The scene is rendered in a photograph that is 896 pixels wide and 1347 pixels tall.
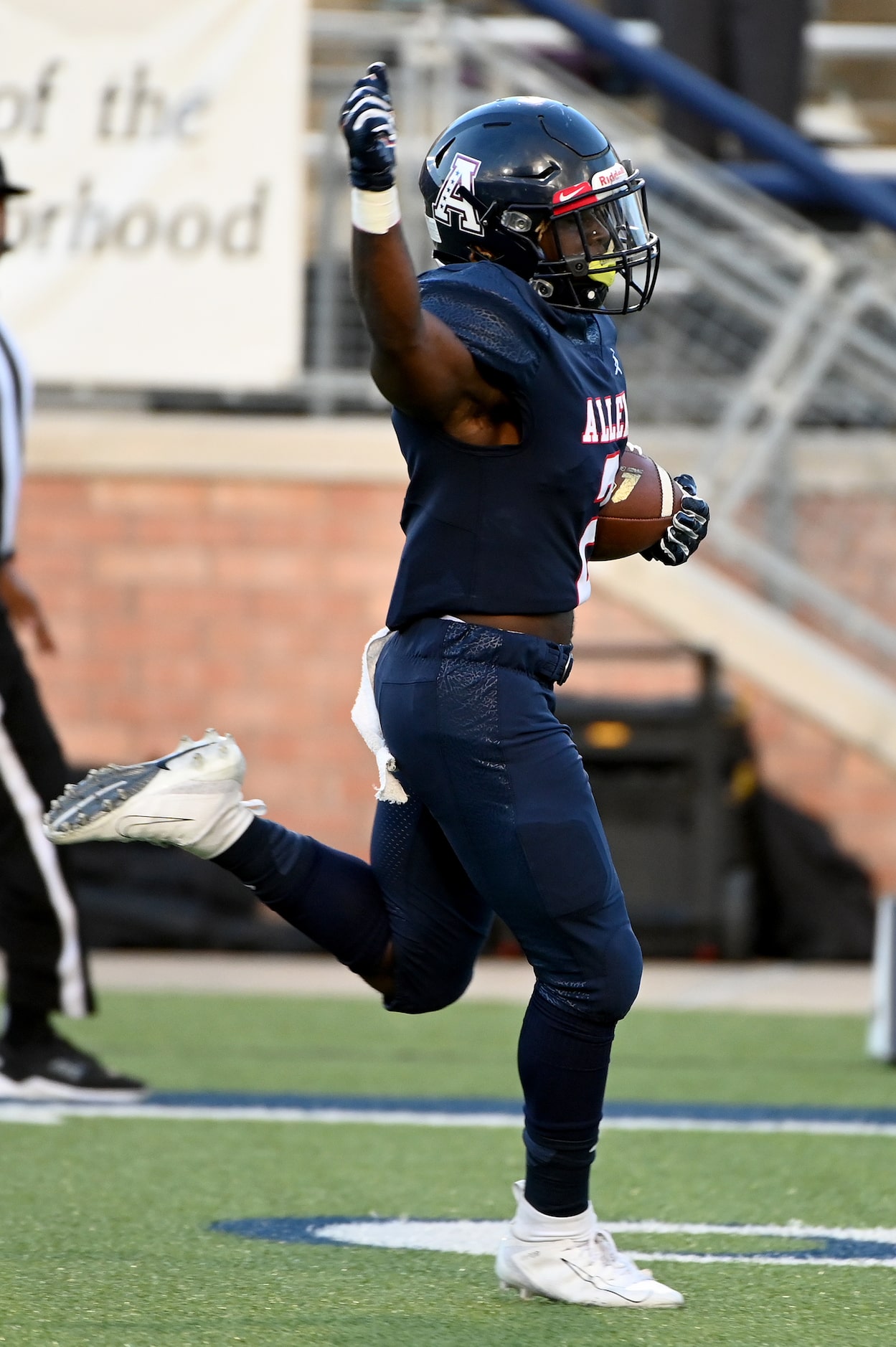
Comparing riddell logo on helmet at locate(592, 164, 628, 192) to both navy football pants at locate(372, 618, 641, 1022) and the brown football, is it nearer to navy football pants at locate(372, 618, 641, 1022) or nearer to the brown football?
the brown football

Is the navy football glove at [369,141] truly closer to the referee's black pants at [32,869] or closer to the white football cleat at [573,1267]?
the white football cleat at [573,1267]

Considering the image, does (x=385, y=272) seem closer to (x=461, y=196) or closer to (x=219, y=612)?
(x=461, y=196)

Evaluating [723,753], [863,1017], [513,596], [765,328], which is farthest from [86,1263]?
[765,328]

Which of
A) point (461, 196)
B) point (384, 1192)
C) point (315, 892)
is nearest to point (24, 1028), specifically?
point (384, 1192)

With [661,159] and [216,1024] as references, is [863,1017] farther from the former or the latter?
[661,159]

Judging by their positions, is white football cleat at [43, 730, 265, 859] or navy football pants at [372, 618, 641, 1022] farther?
white football cleat at [43, 730, 265, 859]

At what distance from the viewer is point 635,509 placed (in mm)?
3133

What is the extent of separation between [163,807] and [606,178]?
3.50 ft

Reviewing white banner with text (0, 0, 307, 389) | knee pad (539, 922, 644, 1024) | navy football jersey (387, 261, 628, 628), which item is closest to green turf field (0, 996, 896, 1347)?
knee pad (539, 922, 644, 1024)

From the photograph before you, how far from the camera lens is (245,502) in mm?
8688

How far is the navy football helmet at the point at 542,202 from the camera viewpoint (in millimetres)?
2840

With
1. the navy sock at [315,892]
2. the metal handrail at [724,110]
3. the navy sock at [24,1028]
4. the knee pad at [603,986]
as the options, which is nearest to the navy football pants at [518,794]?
the knee pad at [603,986]

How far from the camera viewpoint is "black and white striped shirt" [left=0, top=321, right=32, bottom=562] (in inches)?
181

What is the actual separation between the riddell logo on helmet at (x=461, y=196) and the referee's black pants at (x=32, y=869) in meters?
1.89
